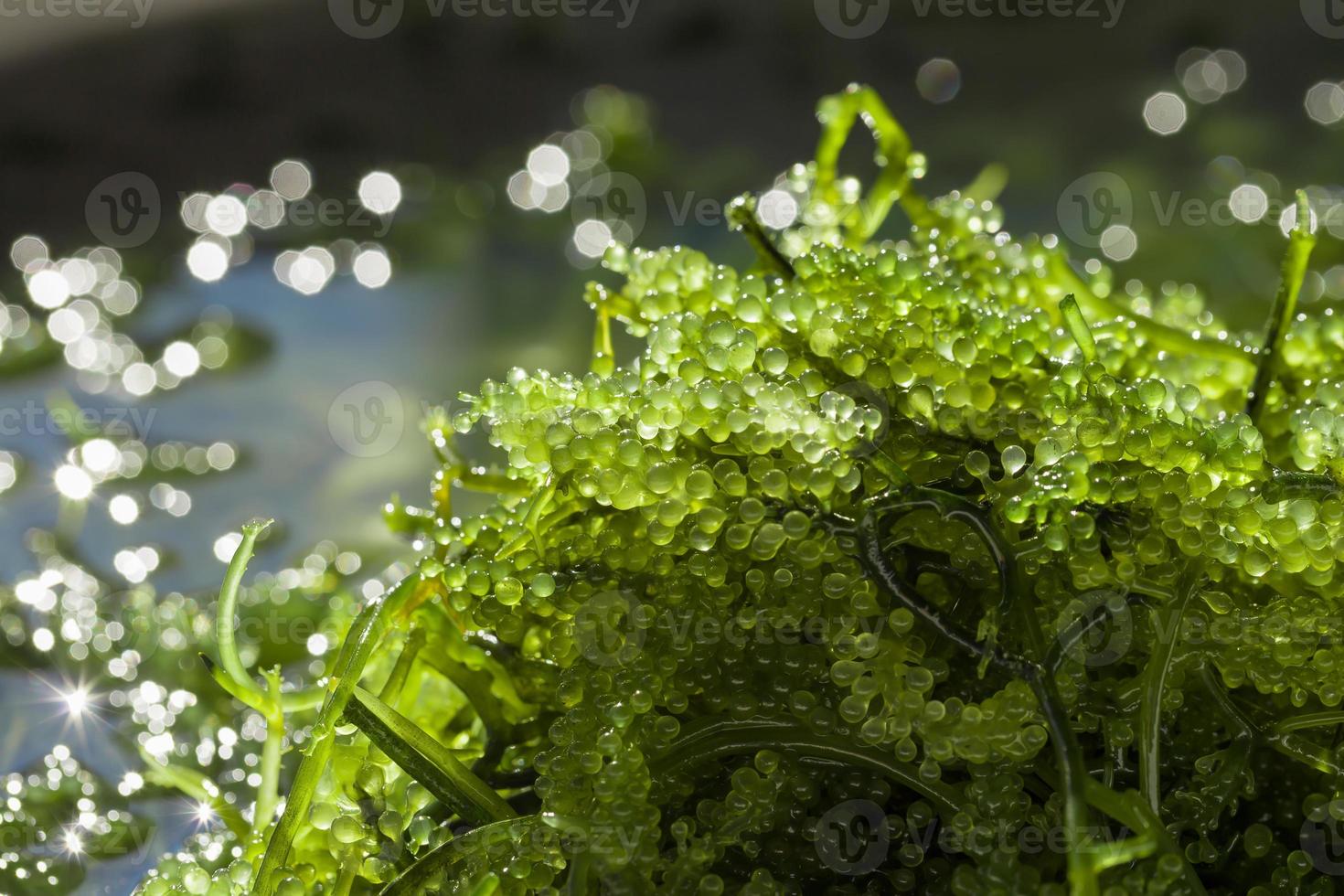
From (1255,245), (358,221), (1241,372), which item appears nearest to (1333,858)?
(1241,372)

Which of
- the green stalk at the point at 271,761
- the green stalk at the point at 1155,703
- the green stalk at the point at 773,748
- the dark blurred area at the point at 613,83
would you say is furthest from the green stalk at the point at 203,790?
the dark blurred area at the point at 613,83

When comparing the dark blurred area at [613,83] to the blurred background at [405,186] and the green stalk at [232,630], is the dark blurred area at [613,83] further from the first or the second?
the green stalk at [232,630]

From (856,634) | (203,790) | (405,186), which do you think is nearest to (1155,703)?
(856,634)

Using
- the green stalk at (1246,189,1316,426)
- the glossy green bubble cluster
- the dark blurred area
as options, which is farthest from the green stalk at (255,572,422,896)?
the dark blurred area

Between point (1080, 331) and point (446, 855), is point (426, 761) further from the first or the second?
point (1080, 331)

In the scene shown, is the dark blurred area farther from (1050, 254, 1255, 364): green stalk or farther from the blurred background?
(1050, 254, 1255, 364): green stalk

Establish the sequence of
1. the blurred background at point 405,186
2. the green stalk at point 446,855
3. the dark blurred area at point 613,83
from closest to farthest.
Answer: the green stalk at point 446,855 → the blurred background at point 405,186 → the dark blurred area at point 613,83
